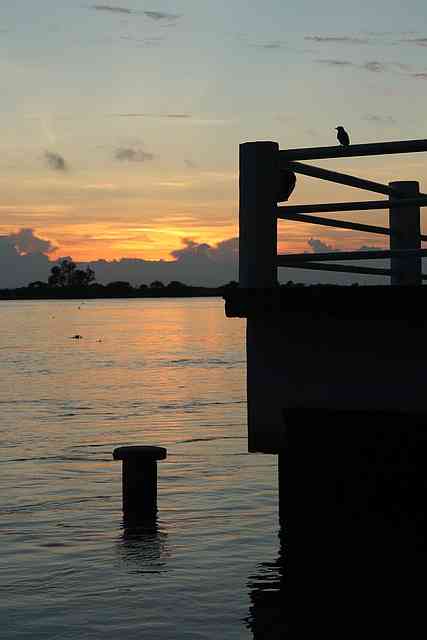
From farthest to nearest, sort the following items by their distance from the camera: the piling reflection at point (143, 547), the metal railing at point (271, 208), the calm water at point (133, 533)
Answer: the piling reflection at point (143, 547)
the calm water at point (133, 533)
the metal railing at point (271, 208)

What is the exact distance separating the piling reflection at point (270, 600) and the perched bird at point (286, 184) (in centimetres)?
462

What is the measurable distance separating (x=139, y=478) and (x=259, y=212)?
24.0 ft

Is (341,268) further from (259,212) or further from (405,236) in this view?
(405,236)

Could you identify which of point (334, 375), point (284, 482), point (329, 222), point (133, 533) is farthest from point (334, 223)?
point (133, 533)

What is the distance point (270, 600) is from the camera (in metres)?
13.0

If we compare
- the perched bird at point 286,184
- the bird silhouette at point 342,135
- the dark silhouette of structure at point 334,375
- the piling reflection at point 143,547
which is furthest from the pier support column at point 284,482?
the bird silhouette at point 342,135

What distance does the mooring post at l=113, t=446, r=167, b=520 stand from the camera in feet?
52.1

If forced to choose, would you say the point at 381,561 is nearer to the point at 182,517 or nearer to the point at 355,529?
the point at 355,529

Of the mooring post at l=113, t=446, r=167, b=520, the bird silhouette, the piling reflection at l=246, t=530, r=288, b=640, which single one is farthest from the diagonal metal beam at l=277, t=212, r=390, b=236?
the mooring post at l=113, t=446, r=167, b=520

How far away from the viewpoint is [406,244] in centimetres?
1313

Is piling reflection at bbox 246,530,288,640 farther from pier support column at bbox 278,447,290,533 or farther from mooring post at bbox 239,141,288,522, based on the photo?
mooring post at bbox 239,141,288,522

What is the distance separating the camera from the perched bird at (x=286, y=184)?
399 inches

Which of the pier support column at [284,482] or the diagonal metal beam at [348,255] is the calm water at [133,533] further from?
the diagonal metal beam at [348,255]

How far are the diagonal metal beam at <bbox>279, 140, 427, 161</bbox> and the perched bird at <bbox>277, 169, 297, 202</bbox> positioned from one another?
147mm
